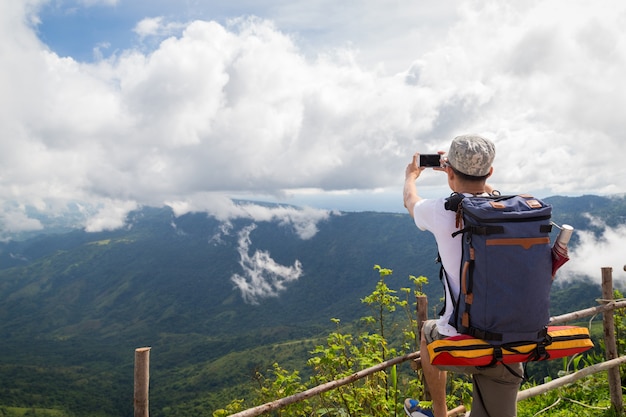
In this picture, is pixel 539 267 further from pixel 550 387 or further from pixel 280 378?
pixel 280 378

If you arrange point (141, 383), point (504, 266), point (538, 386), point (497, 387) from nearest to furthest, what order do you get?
point (504, 266)
point (497, 387)
point (141, 383)
point (538, 386)

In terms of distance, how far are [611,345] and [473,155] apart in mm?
6299

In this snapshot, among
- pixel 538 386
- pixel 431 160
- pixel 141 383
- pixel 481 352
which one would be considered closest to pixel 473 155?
pixel 431 160

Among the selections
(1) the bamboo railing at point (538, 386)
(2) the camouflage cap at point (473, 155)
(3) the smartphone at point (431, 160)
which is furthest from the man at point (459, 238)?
(1) the bamboo railing at point (538, 386)

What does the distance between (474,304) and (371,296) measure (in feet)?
17.1

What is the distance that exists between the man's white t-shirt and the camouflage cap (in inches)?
12.5

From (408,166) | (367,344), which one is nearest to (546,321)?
(408,166)

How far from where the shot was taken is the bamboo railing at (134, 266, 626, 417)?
353 cm

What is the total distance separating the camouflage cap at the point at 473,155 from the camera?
2.77 metres

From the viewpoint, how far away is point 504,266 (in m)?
2.52

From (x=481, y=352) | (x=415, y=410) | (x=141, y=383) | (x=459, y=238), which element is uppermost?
(x=459, y=238)

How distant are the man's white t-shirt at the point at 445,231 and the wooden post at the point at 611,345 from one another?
18.1 feet

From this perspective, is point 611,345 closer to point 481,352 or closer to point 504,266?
point 481,352

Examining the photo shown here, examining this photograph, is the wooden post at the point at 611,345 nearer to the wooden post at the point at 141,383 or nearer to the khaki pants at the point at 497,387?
the khaki pants at the point at 497,387
